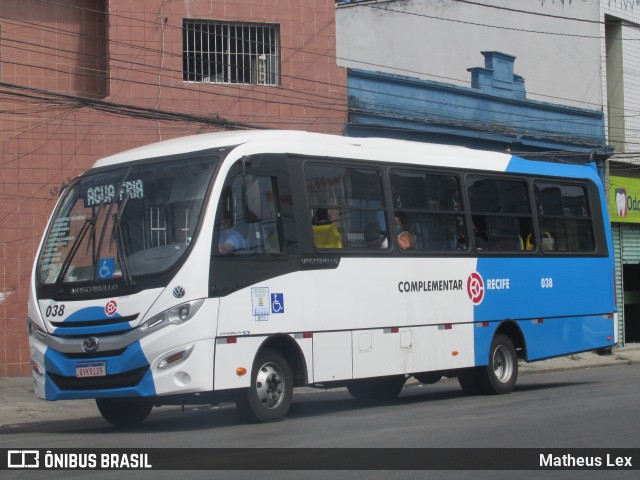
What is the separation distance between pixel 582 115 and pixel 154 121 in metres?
13.2

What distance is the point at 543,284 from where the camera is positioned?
16.4m

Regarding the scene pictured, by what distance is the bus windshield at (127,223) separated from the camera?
11602 millimetres

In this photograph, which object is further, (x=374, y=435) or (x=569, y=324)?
(x=569, y=324)

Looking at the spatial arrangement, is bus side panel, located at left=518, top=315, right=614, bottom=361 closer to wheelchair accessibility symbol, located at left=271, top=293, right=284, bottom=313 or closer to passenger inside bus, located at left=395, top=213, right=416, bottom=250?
passenger inside bus, located at left=395, top=213, right=416, bottom=250

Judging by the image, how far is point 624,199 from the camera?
97.6 feet

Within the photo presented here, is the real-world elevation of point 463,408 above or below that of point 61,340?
below

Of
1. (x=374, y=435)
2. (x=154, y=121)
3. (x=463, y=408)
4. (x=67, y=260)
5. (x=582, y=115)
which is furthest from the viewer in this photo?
(x=582, y=115)

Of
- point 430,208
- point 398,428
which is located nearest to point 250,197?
point 398,428

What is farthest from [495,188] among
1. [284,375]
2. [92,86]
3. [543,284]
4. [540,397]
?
[92,86]

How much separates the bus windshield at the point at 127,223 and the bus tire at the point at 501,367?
18.5ft

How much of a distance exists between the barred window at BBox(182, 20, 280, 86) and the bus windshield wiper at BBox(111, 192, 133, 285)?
992 centimetres

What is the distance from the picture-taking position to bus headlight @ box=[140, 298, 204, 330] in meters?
11.3

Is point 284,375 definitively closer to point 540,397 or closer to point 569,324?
point 540,397

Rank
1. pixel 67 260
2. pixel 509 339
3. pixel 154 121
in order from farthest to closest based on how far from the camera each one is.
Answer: pixel 154 121 → pixel 509 339 → pixel 67 260
